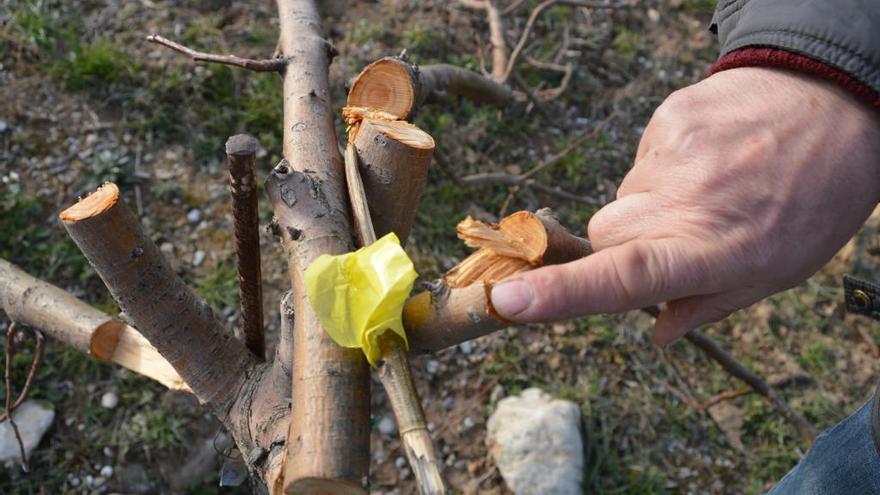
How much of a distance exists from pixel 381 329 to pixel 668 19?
141 inches

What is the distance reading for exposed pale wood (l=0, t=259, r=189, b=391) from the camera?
1.79m

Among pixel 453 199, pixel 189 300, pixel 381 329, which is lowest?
pixel 453 199

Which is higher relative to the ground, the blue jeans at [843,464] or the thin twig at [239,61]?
the thin twig at [239,61]

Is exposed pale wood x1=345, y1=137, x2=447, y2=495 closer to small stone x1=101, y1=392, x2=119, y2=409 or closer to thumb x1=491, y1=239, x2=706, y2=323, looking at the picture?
thumb x1=491, y1=239, x2=706, y2=323

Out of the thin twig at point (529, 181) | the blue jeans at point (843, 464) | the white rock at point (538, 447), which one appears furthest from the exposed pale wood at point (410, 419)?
the thin twig at point (529, 181)

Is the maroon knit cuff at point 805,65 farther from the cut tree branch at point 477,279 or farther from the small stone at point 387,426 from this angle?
the small stone at point 387,426

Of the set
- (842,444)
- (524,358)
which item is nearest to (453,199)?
(524,358)

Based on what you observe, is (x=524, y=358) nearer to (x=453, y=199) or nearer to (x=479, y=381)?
(x=479, y=381)

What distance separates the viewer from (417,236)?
9.87ft

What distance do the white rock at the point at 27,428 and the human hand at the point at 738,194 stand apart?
204 centimetres

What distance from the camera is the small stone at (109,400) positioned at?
2.46 metres

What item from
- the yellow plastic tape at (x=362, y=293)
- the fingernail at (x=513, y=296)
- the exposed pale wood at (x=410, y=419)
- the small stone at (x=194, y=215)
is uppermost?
the fingernail at (x=513, y=296)

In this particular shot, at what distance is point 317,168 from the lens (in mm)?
1441

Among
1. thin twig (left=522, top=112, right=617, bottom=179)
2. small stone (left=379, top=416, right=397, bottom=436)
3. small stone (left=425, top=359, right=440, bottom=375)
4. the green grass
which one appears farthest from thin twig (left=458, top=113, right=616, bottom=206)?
the green grass
